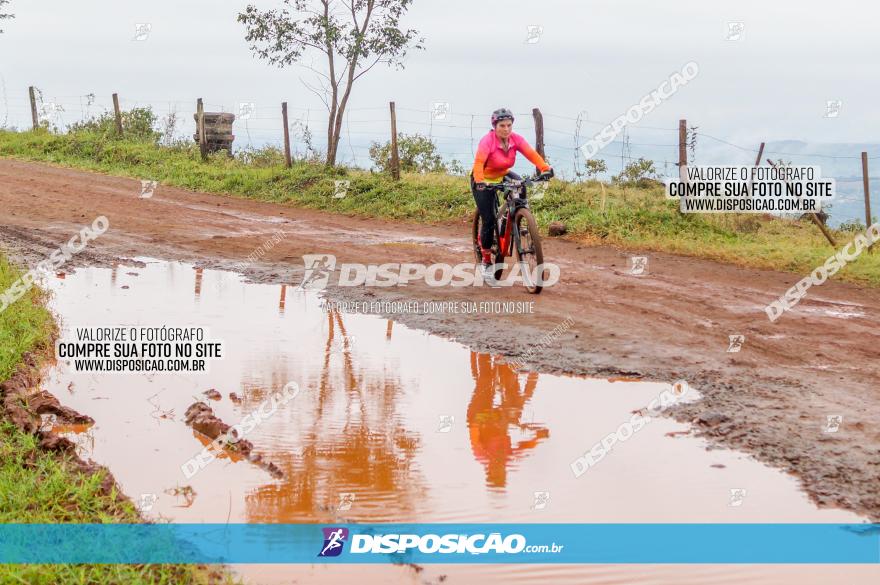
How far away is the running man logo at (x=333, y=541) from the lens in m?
4.29

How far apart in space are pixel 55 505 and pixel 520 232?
23.0 feet

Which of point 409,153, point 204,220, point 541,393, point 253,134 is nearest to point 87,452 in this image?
point 541,393

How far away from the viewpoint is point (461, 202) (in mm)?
18453

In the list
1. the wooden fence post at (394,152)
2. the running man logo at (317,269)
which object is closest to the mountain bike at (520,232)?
the running man logo at (317,269)

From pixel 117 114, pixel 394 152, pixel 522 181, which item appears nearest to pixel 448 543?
pixel 522 181

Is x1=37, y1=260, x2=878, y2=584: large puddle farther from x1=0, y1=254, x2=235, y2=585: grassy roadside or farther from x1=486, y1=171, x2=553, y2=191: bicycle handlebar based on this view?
x1=486, y1=171, x2=553, y2=191: bicycle handlebar

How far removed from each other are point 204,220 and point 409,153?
933cm

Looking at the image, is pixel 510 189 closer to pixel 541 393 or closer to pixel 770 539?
pixel 541 393

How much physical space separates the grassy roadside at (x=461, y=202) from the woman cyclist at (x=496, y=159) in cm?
426

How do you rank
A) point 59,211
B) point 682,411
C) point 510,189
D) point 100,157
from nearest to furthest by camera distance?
point 682,411 < point 510,189 < point 59,211 < point 100,157

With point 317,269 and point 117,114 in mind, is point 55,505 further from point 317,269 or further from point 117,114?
point 117,114

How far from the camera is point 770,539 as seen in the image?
14.7 feet

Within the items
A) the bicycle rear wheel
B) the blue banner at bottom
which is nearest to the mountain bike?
the bicycle rear wheel

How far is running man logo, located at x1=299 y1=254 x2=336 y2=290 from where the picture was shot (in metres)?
11.2
